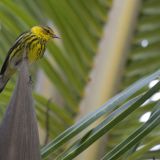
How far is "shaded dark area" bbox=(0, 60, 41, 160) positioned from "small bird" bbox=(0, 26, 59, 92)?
52 centimetres

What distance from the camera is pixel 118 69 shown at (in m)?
1.64

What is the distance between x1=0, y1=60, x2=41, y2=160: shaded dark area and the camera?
0.66 m

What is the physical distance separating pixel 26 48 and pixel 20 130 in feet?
2.72

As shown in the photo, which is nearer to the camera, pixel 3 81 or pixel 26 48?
pixel 3 81

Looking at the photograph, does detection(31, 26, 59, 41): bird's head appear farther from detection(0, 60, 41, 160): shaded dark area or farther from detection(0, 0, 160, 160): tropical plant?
detection(0, 60, 41, 160): shaded dark area

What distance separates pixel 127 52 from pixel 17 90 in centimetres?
101

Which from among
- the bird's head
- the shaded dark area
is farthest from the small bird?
the shaded dark area

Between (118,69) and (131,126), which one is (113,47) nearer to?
(118,69)

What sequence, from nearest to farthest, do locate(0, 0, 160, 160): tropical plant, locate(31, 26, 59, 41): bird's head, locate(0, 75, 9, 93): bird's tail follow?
locate(0, 75, 9, 93): bird's tail < locate(0, 0, 160, 160): tropical plant < locate(31, 26, 59, 41): bird's head

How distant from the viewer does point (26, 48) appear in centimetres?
150

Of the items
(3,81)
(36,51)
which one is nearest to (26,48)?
(36,51)

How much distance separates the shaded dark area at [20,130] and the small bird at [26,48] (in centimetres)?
52

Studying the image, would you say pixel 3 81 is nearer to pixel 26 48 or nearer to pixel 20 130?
pixel 26 48

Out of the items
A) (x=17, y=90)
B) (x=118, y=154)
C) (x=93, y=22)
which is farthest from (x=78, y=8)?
(x=17, y=90)
